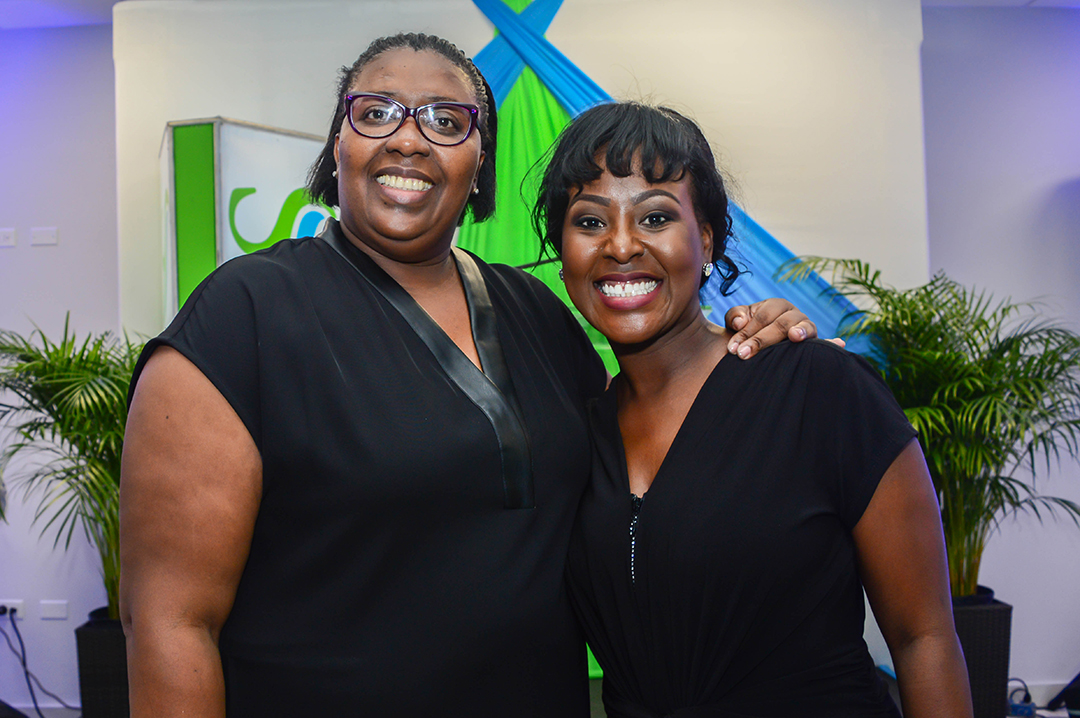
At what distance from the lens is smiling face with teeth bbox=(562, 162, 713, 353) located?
1306 millimetres

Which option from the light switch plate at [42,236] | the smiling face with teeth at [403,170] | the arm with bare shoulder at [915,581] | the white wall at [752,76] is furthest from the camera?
the light switch plate at [42,236]

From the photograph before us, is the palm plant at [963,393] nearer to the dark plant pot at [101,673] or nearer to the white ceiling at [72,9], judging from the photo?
the white ceiling at [72,9]

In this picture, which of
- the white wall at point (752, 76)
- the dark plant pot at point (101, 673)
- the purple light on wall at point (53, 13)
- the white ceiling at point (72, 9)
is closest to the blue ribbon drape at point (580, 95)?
the white wall at point (752, 76)

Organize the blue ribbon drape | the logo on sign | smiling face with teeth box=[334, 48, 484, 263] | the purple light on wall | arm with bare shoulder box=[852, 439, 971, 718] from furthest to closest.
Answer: the purple light on wall < the blue ribbon drape < the logo on sign < smiling face with teeth box=[334, 48, 484, 263] < arm with bare shoulder box=[852, 439, 971, 718]

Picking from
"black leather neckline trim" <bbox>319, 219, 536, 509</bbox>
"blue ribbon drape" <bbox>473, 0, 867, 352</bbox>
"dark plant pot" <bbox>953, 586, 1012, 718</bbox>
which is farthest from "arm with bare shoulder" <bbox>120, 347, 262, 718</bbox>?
"dark plant pot" <bbox>953, 586, 1012, 718</bbox>

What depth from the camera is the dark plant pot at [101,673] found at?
314 cm

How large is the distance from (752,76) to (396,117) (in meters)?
3.09

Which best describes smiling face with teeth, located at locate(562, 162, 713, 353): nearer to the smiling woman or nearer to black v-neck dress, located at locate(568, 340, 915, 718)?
the smiling woman

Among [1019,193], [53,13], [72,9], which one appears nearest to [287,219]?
[72,9]

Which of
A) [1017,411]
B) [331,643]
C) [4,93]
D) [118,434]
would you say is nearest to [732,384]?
[331,643]

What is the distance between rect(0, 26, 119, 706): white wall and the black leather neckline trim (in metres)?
3.55

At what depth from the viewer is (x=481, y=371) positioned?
1262 mm

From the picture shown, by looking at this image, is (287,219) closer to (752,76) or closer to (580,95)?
(580,95)

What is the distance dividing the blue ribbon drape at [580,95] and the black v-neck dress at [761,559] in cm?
257
